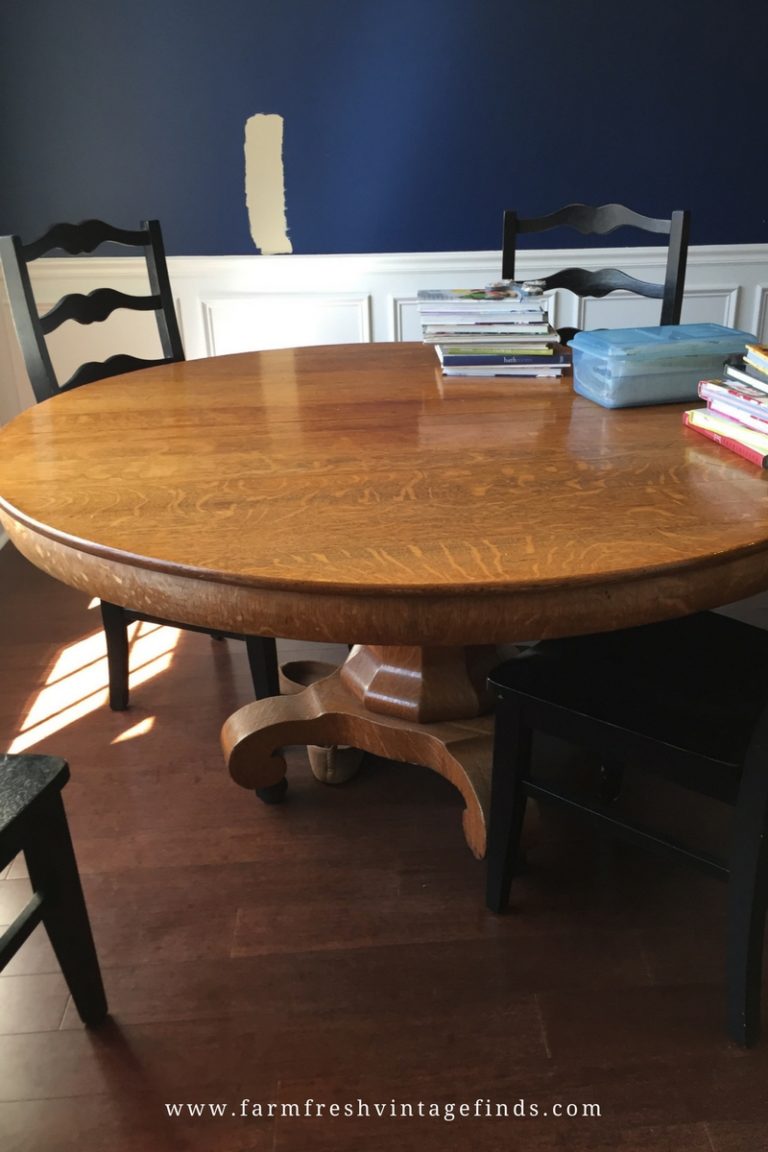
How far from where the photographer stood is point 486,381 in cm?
160

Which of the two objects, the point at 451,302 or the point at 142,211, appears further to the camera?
the point at 142,211

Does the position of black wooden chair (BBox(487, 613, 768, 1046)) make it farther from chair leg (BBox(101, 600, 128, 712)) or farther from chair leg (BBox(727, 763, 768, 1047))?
chair leg (BBox(101, 600, 128, 712))

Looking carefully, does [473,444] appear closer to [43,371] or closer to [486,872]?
[486,872]

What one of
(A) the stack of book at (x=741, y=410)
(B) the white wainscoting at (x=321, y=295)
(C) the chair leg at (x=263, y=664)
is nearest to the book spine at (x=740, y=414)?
(A) the stack of book at (x=741, y=410)

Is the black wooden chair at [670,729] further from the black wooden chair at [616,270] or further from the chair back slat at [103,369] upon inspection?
the chair back slat at [103,369]

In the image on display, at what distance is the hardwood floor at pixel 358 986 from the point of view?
1.11 m

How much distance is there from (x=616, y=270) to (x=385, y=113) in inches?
44.4

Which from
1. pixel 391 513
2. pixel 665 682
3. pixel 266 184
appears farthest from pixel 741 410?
pixel 266 184

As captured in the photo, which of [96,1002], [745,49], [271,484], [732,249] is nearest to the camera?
[271,484]

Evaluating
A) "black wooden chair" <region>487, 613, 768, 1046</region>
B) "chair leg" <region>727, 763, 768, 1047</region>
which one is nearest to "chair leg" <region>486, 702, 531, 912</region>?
"black wooden chair" <region>487, 613, 768, 1046</region>

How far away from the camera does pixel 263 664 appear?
1657 mm

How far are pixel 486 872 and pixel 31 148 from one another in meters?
2.56

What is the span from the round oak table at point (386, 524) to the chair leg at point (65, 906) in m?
0.32

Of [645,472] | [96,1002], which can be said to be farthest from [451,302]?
[96,1002]
